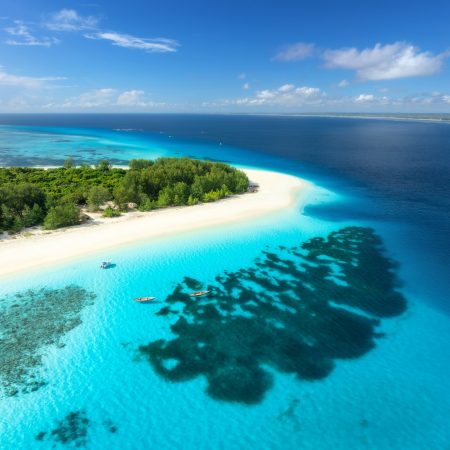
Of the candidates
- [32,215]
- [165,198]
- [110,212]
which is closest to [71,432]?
[32,215]

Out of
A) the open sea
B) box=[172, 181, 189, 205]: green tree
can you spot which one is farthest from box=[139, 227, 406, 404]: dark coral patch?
box=[172, 181, 189, 205]: green tree

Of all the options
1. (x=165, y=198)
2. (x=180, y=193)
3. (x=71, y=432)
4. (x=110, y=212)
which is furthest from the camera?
(x=180, y=193)

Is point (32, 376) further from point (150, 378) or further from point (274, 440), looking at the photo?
point (274, 440)

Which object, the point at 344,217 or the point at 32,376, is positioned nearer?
the point at 32,376

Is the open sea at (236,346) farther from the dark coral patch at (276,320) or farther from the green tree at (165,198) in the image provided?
the green tree at (165,198)

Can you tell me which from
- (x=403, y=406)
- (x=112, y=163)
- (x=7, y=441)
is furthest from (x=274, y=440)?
(x=112, y=163)

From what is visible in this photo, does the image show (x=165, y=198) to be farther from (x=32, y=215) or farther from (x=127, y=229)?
(x=32, y=215)
